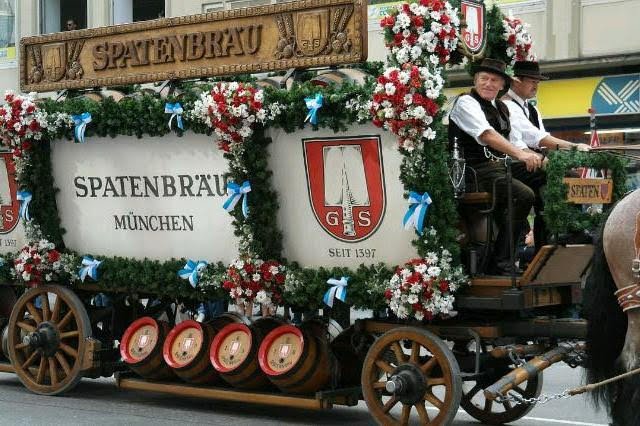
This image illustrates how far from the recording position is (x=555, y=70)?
64.7ft

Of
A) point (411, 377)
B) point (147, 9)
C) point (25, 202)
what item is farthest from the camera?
point (147, 9)

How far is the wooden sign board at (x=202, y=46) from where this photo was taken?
8281mm

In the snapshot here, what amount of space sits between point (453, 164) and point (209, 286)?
7.28ft

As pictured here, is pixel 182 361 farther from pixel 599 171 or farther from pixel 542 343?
pixel 599 171

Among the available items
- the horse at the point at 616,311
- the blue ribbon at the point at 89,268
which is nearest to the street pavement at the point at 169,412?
the blue ribbon at the point at 89,268

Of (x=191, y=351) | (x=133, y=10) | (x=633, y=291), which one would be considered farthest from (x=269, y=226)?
(x=133, y=10)

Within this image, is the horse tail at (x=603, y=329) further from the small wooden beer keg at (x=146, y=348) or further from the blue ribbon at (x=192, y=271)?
the small wooden beer keg at (x=146, y=348)

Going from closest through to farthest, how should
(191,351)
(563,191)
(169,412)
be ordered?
(563,191), (191,351), (169,412)

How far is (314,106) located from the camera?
812 cm

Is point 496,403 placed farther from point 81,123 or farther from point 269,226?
point 81,123

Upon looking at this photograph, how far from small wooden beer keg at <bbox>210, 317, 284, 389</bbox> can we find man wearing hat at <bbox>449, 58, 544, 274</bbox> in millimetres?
1884

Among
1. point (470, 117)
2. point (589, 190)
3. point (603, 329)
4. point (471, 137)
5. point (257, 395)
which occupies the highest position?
point (470, 117)

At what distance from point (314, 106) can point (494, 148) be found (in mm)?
1257

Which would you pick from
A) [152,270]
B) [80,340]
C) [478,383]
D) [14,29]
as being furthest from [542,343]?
[14,29]
